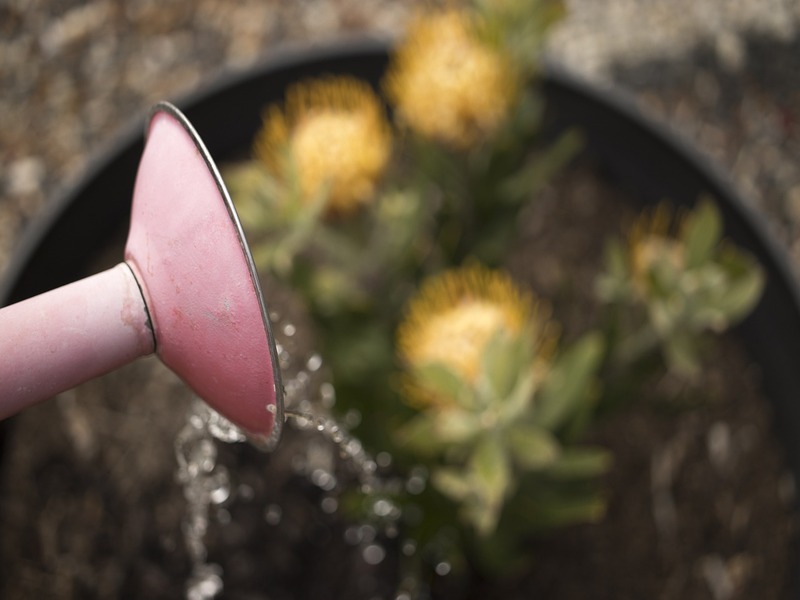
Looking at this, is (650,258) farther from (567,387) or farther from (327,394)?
(327,394)

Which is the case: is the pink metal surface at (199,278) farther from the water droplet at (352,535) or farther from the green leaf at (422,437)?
the water droplet at (352,535)

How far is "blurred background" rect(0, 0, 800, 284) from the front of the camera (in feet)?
3.97

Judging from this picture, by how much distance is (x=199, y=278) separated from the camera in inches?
16.8

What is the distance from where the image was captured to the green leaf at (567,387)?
0.70 meters

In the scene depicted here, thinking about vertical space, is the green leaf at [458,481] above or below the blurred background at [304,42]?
below

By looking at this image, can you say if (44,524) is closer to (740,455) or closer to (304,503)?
(304,503)

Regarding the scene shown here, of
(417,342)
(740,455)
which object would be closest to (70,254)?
(417,342)

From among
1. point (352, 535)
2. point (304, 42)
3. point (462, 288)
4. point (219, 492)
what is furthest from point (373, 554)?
point (304, 42)

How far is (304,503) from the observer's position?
1004mm

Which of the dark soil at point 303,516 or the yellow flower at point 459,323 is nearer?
the yellow flower at point 459,323

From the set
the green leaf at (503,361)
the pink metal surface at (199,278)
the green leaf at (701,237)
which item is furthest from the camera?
the green leaf at (701,237)

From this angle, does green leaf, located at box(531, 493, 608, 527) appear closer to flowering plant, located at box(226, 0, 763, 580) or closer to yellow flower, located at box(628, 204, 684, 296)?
flowering plant, located at box(226, 0, 763, 580)

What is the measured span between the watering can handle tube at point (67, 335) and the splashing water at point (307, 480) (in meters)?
0.25

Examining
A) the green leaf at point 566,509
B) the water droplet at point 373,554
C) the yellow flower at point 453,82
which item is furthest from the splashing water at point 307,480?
the yellow flower at point 453,82
